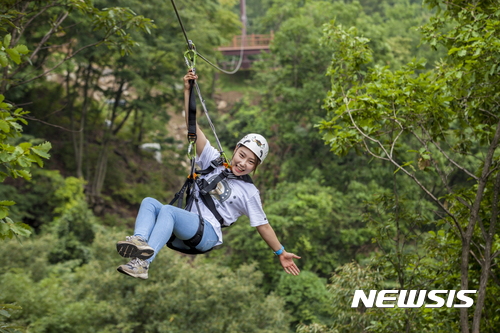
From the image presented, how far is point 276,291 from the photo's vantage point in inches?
616

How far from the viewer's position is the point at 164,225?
3.51m

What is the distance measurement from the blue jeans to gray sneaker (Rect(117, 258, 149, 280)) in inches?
2.3

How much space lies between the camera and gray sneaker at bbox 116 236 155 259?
3227 millimetres

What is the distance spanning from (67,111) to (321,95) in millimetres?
9115

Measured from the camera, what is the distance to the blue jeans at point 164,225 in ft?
11.3

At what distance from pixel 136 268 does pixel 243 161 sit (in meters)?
1.16

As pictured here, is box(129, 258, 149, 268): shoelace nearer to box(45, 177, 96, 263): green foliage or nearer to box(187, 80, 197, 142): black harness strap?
box(187, 80, 197, 142): black harness strap

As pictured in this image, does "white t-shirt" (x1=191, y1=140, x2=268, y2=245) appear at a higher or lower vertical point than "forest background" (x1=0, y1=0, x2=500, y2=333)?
lower

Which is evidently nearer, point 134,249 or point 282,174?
point 134,249

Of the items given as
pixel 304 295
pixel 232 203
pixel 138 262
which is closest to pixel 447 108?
pixel 232 203

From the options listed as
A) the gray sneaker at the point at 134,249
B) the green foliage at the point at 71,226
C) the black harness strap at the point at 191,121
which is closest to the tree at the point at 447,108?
the black harness strap at the point at 191,121

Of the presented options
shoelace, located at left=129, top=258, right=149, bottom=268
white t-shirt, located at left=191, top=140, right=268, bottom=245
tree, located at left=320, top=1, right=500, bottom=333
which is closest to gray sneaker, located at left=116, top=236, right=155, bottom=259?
shoelace, located at left=129, top=258, right=149, bottom=268

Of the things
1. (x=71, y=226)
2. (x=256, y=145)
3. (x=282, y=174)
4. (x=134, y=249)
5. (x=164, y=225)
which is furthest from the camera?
(x=282, y=174)

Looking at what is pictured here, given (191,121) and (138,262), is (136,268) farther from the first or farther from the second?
(191,121)
